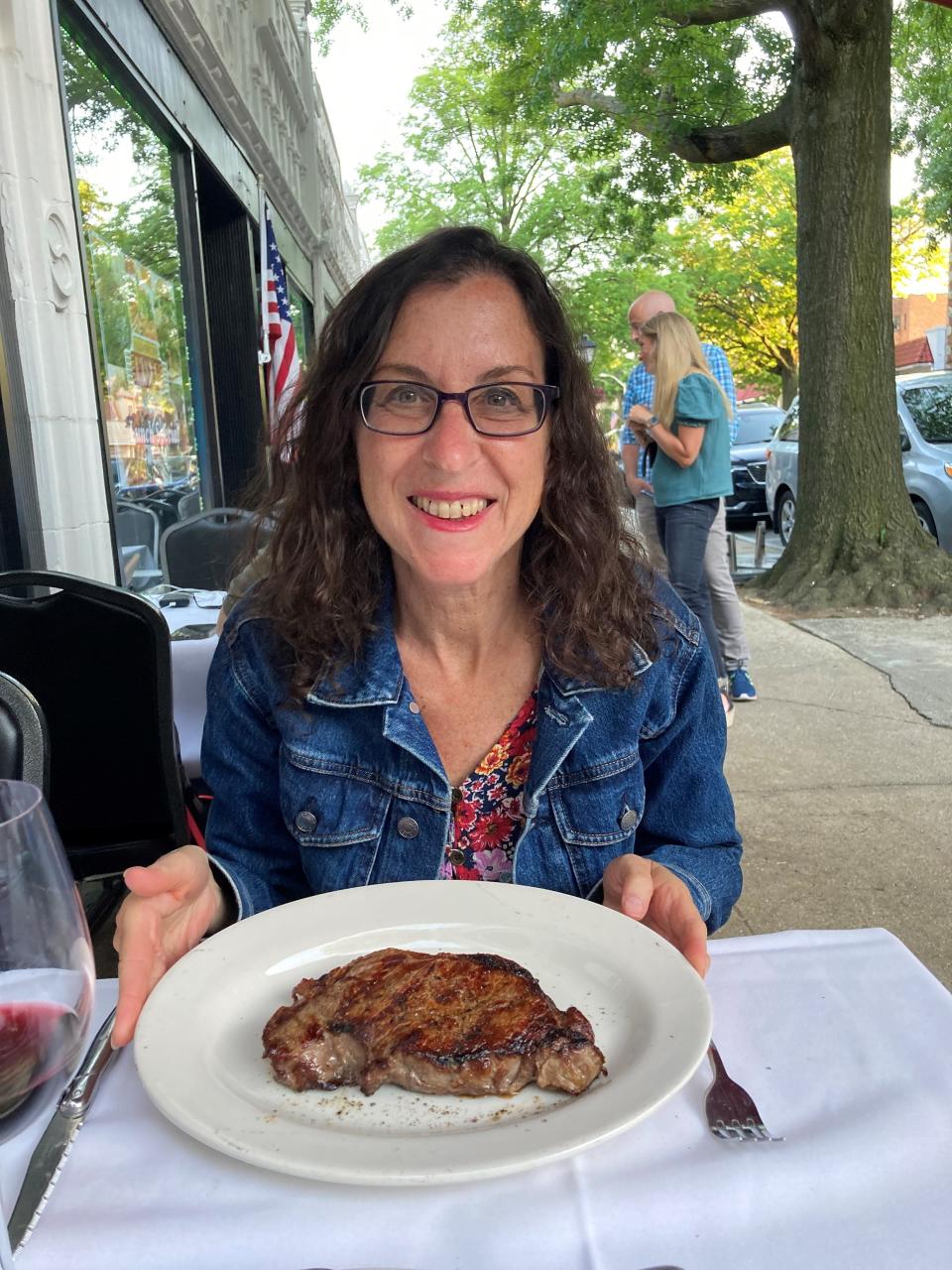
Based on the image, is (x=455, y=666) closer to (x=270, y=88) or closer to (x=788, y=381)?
(x=270, y=88)

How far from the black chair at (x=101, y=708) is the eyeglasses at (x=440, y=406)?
1.40 meters

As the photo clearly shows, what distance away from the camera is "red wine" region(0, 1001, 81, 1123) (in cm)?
79

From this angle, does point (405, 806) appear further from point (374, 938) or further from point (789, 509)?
point (789, 509)

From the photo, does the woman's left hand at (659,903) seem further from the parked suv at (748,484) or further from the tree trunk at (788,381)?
the tree trunk at (788,381)

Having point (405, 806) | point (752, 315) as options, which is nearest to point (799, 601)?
point (405, 806)

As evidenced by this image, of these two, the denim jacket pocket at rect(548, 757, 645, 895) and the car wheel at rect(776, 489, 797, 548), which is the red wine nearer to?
the denim jacket pocket at rect(548, 757, 645, 895)

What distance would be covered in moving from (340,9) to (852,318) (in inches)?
423

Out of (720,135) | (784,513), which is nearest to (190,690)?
(720,135)

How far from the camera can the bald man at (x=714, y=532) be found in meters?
6.52

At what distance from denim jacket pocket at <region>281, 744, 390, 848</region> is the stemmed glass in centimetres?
86

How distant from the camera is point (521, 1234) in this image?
86cm

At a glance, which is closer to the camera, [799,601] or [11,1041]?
[11,1041]

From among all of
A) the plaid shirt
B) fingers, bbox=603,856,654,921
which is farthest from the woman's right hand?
the plaid shirt

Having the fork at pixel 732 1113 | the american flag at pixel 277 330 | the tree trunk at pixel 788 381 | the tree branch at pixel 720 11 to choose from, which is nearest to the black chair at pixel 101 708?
the fork at pixel 732 1113
